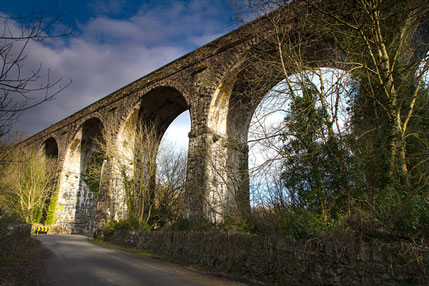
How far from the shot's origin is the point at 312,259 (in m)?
4.63

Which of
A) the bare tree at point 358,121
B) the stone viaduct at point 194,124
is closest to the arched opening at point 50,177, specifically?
the stone viaduct at point 194,124

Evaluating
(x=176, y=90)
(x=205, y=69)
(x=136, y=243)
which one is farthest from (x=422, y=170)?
(x=176, y=90)

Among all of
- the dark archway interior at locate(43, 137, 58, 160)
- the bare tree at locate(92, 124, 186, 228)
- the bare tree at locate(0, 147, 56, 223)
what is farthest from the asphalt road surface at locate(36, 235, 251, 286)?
the dark archway interior at locate(43, 137, 58, 160)

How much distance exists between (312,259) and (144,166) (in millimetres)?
9184

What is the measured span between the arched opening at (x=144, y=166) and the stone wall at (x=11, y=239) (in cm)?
436

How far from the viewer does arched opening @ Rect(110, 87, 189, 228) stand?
12.5 m

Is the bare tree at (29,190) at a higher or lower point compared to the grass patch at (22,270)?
higher

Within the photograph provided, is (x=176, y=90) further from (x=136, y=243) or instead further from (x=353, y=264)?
(x=353, y=264)

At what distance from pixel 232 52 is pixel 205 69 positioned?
4.46 feet

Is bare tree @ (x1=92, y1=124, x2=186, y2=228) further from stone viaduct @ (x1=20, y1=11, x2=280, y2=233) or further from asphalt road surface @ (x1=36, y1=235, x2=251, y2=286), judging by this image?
asphalt road surface @ (x1=36, y1=235, x2=251, y2=286)

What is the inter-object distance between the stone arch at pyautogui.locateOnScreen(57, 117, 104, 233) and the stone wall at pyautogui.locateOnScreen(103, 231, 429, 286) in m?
14.8

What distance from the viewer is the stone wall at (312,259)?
3.54 m

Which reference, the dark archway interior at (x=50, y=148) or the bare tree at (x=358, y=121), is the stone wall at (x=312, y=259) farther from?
the dark archway interior at (x=50, y=148)

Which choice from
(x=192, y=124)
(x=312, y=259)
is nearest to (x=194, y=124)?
(x=192, y=124)
